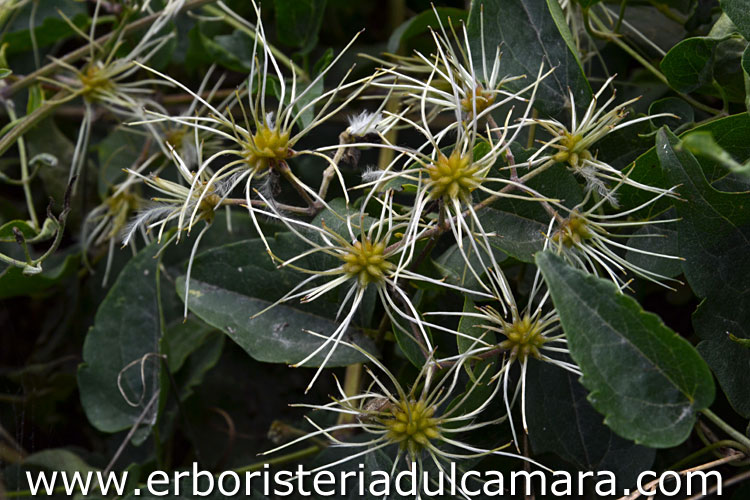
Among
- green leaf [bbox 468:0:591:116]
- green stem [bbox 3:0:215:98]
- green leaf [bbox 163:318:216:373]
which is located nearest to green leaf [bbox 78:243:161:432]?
green leaf [bbox 163:318:216:373]

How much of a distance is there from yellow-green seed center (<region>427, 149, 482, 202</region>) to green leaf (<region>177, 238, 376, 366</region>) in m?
0.19

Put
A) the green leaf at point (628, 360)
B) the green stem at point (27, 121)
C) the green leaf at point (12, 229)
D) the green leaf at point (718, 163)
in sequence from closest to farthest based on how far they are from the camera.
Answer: the green leaf at point (628, 360) < the green leaf at point (718, 163) < the green leaf at point (12, 229) < the green stem at point (27, 121)

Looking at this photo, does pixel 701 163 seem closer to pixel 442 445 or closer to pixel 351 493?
pixel 442 445

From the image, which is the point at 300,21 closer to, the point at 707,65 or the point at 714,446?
the point at 707,65

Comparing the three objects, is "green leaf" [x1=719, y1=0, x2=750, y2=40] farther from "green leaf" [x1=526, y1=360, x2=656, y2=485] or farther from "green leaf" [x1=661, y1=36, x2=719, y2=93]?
"green leaf" [x1=526, y1=360, x2=656, y2=485]

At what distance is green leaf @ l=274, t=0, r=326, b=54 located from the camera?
33.7 inches

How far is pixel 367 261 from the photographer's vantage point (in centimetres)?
59

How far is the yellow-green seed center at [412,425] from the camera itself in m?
0.61

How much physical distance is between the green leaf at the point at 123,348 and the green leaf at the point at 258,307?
13 cm

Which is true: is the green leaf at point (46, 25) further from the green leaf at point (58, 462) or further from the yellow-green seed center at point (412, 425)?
the yellow-green seed center at point (412, 425)

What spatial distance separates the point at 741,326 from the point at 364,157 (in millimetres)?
481

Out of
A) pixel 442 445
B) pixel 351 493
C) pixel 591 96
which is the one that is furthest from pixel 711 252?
pixel 351 493

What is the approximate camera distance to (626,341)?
51cm

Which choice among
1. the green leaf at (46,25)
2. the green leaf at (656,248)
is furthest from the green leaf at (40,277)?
the green leaf at (656,248)
